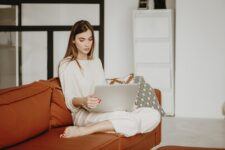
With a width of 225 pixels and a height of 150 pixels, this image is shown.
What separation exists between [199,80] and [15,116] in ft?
15.8

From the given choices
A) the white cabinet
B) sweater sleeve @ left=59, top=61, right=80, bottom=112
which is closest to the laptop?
sweater sleeve @ left=59, top=61, right=80, bottom=112

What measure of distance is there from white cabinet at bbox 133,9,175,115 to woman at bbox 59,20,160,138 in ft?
11.9

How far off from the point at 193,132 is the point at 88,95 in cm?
237

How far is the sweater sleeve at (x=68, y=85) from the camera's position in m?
2.75

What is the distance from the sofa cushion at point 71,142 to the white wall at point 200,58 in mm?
4307

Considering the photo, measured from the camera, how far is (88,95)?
112 inches

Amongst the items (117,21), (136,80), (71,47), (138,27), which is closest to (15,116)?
(71,47)

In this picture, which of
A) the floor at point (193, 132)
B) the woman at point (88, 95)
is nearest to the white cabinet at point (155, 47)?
the floor at point (193, 132)

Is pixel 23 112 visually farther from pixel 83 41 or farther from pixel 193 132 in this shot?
pixel 193 132

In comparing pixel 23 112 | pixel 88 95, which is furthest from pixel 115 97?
pixel 23 112

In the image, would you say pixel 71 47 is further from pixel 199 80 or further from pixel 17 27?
pixel 17 27

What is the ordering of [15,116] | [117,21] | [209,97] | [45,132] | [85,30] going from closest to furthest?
1. [15,116]
2. [45,132]
3. [85,30]
4. [209,97]
5. [117,21]

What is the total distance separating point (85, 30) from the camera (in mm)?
2848

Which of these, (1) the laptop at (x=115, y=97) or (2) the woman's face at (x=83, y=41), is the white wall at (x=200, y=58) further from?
(1) the laptop at (x=115, y=97)
